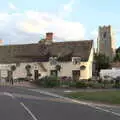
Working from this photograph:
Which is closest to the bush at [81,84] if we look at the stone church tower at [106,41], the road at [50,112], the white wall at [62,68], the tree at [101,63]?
the white wall at [62,68]

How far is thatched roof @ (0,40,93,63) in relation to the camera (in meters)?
84.1

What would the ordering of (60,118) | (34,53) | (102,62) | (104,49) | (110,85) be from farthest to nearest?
(104,49) → (102,62) → (34,53) → (110,85) → (60,118)

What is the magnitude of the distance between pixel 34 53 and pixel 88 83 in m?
27.8

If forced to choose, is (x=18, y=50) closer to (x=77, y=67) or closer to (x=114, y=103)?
(x=77, y=67)

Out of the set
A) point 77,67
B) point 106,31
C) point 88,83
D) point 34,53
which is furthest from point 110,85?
point 106,31

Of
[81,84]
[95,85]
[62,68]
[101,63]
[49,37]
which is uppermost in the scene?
[49,37]

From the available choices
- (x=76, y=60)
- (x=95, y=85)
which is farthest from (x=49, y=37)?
(x=95, y=85)

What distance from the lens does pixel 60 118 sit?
1838cm

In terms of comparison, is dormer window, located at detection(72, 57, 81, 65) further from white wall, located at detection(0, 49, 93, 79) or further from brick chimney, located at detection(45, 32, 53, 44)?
brick chimney, located at detection(45, 32, 53, 44)

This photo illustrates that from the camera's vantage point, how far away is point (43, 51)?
287 ft

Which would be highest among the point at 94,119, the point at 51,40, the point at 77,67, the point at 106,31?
the point at 106,31

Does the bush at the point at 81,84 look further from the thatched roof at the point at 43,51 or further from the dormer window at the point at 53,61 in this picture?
the dormer window at the point at 53,61

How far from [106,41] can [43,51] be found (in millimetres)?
79250

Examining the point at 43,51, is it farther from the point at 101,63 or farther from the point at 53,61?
the point at 101,63
